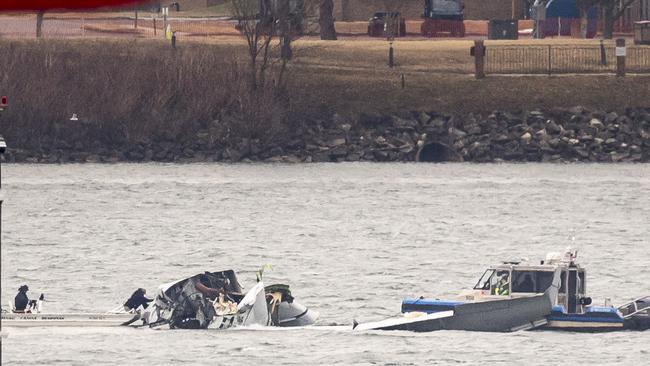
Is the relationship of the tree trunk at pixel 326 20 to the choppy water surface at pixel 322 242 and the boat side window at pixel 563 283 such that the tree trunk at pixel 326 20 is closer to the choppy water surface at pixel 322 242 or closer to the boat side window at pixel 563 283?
the choppy water surface at pixel 322 242

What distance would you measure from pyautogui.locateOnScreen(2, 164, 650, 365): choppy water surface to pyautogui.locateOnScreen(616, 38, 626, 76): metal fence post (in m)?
9.39

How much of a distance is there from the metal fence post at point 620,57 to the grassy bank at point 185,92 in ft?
2.07

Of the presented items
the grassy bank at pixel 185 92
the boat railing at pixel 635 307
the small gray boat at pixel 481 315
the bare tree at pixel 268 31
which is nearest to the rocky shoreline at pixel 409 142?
the grassy bank at pixel 185 92

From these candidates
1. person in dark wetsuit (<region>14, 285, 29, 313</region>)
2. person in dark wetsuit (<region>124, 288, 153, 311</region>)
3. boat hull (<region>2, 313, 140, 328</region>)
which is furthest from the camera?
person in dark wetsuit (<region>124, 288, 153, 311</region>)

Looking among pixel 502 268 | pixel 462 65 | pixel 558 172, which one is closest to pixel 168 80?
pixel 462 65

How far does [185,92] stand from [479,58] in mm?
17061

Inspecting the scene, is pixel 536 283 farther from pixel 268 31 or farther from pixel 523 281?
pixel 268 31

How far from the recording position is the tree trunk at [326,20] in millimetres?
104125

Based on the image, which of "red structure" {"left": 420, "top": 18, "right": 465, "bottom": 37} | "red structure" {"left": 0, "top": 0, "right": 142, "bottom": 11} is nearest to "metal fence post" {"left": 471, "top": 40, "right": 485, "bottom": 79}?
"red structure" {"left": 420, "top": 18, "right": 465, "bottom": 37}

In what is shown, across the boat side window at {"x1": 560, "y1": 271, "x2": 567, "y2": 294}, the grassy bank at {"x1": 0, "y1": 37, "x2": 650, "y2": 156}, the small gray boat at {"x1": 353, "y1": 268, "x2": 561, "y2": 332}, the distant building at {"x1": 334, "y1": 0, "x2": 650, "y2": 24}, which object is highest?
the distant building at {"x1": 334, "y1": 0, "x2": 650, "y2": 24}

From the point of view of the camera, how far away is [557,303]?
36.4 m

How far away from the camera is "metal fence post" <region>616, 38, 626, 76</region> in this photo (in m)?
90.3

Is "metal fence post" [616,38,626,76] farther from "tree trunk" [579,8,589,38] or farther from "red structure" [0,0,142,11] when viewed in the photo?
"red structure" [0,0,142,11]

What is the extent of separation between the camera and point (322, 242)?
5384 centimetres
